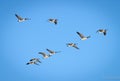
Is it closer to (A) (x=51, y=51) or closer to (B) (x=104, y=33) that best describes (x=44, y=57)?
(A) (x=51, y=51)

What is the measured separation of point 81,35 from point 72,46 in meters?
1.41

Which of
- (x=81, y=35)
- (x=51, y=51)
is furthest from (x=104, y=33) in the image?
(x=51, y=51)

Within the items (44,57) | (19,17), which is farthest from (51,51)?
(19,17)

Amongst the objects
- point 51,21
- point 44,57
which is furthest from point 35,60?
point 51,21

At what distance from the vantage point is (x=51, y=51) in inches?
1971

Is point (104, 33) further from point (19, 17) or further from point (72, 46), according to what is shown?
point (19, 17)

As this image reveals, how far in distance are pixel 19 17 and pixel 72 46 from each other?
5103 mm

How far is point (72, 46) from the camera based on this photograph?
4775 centimetres

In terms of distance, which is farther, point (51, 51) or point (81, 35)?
point (51, 51)

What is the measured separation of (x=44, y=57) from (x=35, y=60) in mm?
940

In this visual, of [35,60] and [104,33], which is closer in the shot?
[104,33]

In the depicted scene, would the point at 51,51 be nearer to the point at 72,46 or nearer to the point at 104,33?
the point at 72,46

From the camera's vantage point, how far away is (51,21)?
46.7 meters

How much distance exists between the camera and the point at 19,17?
160 feet
